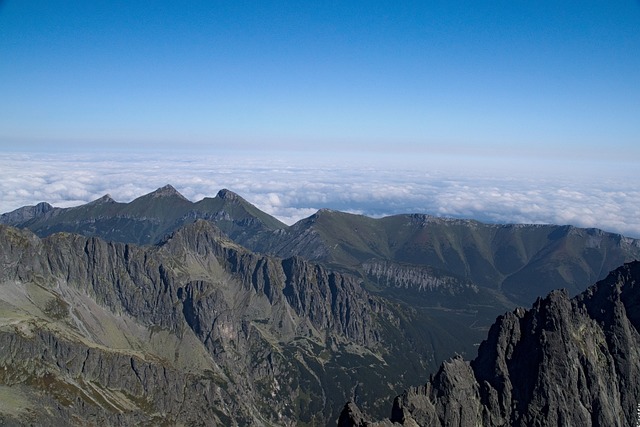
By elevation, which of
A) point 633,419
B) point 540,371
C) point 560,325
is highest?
point 560,325

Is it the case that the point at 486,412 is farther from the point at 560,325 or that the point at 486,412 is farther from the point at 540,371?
the point at 560,325

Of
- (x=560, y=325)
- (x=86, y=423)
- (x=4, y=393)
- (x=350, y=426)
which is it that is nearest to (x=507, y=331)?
(x=560, y=325)

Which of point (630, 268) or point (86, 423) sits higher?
point (630, 268)

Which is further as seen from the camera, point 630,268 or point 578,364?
point 630,268

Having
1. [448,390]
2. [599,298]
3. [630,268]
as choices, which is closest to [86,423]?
[448,390]

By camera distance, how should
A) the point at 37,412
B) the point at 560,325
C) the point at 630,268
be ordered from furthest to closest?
the point at 37,412
the point at 630,268
the point at 560,325

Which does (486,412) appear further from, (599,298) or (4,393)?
(4,393)

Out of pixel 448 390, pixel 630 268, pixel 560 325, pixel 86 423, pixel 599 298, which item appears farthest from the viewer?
pixel 86 423
